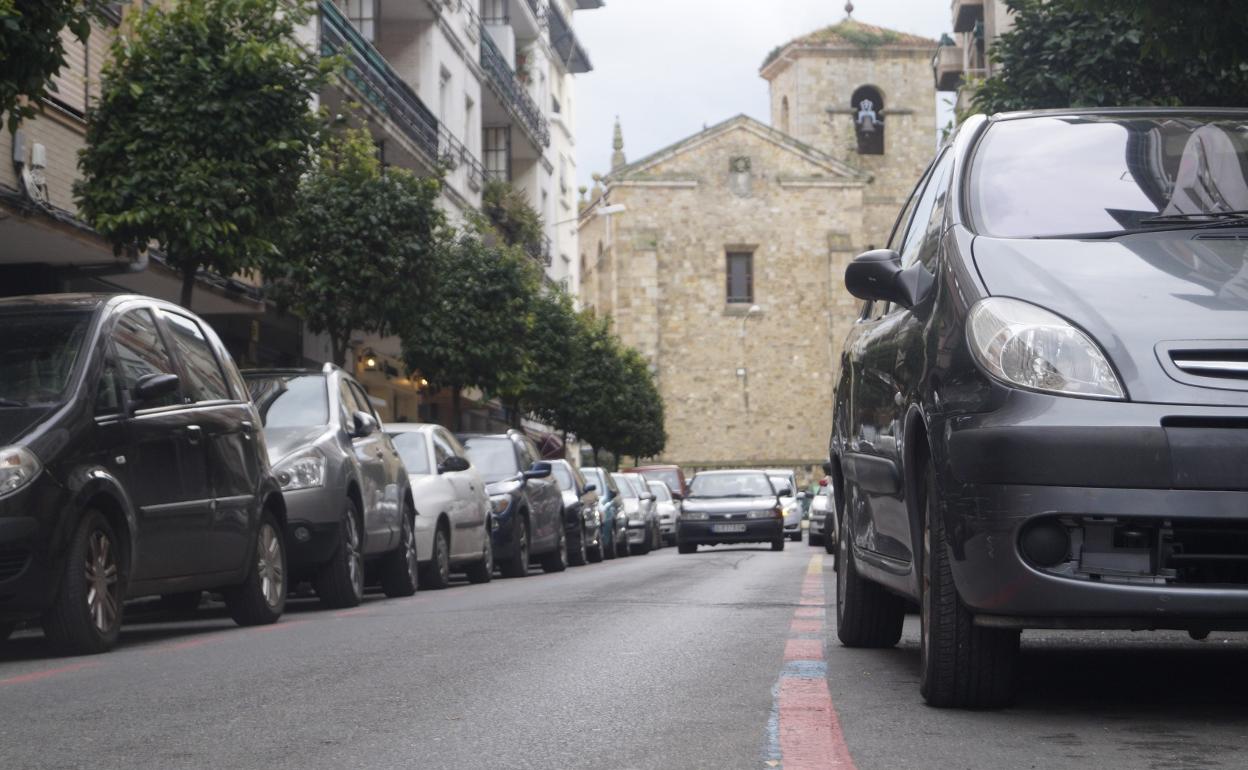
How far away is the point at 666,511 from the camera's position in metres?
42.3

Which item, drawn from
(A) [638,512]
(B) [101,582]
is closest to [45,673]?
(B) [101,582]

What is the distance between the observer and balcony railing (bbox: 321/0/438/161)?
29.1m

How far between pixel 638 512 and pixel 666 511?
7.08m

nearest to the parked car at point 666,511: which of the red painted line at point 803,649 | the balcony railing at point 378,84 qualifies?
the balcony railing at point 378,84

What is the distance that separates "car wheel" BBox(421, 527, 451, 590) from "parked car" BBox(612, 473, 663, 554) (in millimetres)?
16869

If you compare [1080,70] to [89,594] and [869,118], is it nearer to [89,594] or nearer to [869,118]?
[89,594]

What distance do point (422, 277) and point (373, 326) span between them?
2.89 feet

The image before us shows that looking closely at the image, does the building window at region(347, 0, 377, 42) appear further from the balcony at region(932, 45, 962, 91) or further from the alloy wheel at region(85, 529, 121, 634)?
the alloy wheel at region(85, 529, 121, 634)

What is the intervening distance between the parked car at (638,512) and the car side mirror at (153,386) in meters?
24.4

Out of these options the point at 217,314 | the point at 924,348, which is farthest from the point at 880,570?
the point at 217,314

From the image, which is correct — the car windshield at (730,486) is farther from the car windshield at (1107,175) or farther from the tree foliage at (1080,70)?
the car windshield at (1107,175)

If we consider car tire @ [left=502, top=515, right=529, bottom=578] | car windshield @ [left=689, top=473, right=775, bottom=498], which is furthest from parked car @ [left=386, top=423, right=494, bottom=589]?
car windshield @ [left=689, top=473, right=775, bottom=498]

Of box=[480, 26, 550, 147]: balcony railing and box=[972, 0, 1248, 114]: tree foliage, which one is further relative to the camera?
box=[480, 26, 550, 147]: balcony railing

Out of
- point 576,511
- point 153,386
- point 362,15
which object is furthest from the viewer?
point 362,15
